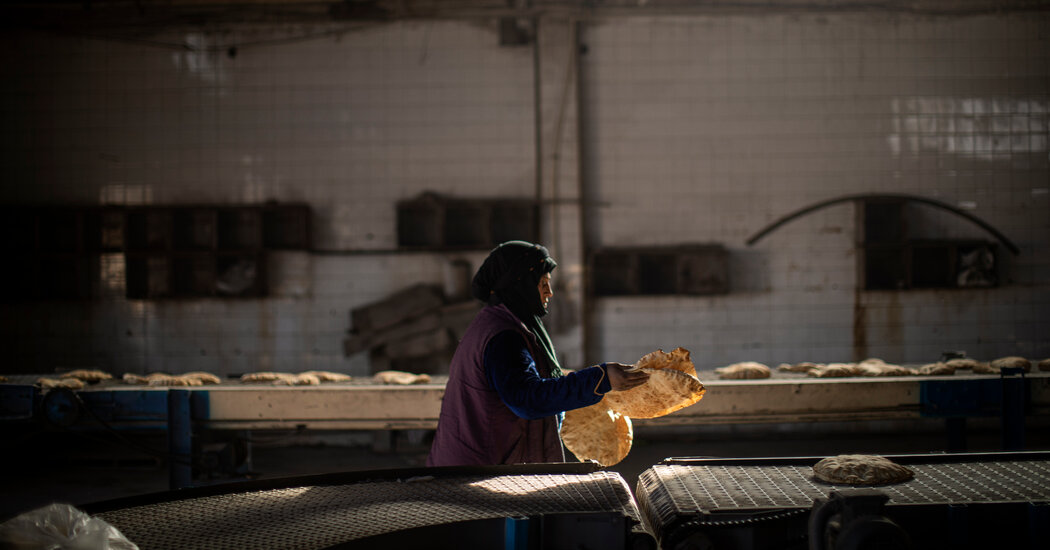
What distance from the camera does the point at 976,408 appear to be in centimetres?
380

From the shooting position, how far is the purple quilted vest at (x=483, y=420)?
202 cm

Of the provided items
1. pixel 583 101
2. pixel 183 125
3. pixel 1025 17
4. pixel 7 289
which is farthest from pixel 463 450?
pixel 1025 17

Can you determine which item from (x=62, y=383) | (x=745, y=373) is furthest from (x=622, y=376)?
(x=62, y=383)

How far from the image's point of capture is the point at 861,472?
1.74 m

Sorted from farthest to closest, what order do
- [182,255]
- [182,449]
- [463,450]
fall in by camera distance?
1. [182,255]
2. [182,449]
3. [463,450]

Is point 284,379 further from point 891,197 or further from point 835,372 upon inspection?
point 891,197

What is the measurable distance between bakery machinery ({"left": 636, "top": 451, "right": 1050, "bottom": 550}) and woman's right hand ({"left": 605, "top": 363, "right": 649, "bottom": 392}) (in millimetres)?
236

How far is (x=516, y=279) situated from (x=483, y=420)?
421mm

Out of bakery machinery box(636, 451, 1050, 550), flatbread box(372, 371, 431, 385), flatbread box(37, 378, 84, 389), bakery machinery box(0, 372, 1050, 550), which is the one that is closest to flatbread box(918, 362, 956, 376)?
bakery machinery box(0, 372, 1050, 550)

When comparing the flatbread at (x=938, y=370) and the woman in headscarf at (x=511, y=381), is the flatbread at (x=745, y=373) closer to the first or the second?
the flatbread at (x=938, y=370)

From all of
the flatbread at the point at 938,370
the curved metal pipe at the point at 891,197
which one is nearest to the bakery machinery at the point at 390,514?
the flatbread at the point at 938,370

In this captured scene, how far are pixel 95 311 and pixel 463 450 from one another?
17.2ft

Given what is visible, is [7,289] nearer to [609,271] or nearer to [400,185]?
[400,185]

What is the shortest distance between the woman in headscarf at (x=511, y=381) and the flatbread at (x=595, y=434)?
6cm
